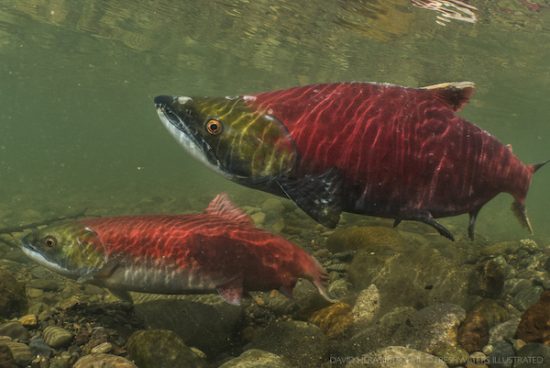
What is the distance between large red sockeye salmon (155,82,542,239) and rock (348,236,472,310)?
6.37 feet

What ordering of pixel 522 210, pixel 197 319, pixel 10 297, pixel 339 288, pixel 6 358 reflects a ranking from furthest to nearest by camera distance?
pixel 339 288
pixel 10 297
pixel 197 319
pixel 522 210
pixel 6 358

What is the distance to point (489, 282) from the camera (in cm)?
446

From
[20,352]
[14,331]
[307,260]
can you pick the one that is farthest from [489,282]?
[14,331]

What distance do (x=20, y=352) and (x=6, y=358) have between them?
319 millimetres

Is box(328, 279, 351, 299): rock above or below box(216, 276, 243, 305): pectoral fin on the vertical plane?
below

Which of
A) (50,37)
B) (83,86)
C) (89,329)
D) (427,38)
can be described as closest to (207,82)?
(50,37)

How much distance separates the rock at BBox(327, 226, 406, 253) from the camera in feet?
18.9

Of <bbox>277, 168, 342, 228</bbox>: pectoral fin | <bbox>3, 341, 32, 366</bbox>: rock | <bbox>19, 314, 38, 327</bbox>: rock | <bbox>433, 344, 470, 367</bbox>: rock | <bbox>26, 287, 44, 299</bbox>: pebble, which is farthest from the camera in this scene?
<bbox>26, 287, 44, 299</bbox>: pebble

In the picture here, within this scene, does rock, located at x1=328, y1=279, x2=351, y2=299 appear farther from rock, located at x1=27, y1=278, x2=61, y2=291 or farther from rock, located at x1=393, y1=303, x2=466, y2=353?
rock, located at x1=27, y1=278, x2=61, y2=291

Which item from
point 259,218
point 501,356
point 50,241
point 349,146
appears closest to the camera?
point 349,146

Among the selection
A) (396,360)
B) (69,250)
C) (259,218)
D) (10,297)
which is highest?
(396,360)

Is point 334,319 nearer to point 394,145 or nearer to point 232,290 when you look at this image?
point 232,290

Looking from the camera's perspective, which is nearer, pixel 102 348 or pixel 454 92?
pixel 454 92

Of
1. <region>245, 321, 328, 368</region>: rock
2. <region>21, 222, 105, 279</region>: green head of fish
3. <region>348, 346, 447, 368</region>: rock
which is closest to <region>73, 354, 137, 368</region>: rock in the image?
<region>21, 222, 105, 279</region>: green head of fish
